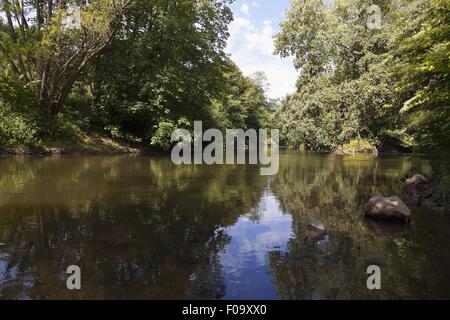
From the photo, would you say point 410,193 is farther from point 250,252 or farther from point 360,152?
point 360,152

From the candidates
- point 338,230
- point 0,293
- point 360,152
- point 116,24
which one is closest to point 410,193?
point 338,230

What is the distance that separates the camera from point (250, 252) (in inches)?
316

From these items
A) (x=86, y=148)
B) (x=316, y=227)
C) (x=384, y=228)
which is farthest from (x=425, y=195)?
(x=86, y=148)

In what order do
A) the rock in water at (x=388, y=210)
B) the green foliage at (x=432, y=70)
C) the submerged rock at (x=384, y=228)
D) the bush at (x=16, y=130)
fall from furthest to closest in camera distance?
the bush at (x=16, y=130), the rock in water at (x=388, y=210), the submerged rock at (x=384, y=228), the green foliage at (x=432, y=70)

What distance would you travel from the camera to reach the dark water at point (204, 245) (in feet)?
19.8

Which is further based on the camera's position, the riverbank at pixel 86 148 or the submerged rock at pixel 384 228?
the riverbank at pixel 86 148

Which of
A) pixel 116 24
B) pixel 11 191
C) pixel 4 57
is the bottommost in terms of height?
pixel 11 191

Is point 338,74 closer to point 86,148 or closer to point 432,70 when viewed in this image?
point 86,148

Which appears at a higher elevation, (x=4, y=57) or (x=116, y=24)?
(x=116, y=24)

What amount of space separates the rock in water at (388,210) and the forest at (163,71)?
23.5ft

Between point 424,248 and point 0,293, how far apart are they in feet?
25.8

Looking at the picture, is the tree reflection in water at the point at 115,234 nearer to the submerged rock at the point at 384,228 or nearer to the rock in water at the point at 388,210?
the submerged rock at the point at 384,228

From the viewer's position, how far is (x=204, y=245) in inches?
324

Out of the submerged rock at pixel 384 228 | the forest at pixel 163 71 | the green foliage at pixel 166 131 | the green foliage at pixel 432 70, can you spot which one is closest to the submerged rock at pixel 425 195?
the green foliage at pixel 432 70
